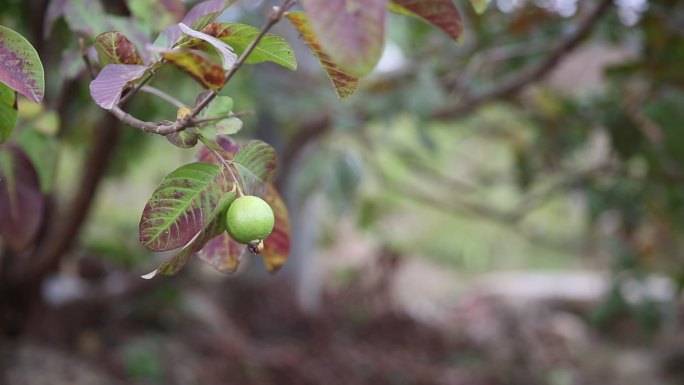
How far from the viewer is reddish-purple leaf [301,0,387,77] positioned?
33 cm

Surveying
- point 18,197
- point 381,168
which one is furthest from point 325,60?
point 381,168

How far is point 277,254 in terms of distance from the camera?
1.90 ft

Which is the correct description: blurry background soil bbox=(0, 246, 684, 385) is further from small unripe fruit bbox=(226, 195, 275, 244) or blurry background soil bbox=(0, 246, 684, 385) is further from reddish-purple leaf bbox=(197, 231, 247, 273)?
small unripe fruit bbox=(226, 195, 275, 244)

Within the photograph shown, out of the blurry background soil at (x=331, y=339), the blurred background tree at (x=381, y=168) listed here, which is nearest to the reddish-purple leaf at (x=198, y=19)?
the blurred background tree at (x=381, y=168)

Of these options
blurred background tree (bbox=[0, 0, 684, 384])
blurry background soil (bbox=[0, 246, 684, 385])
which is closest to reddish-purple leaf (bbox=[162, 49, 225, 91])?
blurred background tree (bbox=[0, 0, 684, 384])

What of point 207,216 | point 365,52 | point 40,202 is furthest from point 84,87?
point 365,52

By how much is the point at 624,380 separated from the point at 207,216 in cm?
331

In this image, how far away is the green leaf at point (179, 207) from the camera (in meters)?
0.44

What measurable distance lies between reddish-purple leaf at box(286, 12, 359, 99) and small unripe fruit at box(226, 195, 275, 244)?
0.36 feet

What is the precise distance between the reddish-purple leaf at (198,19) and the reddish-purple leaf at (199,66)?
7 centimetres

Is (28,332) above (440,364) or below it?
below

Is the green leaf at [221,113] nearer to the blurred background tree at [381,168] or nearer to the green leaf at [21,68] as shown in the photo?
the green leaf at [21,68]

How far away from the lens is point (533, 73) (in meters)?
1.49

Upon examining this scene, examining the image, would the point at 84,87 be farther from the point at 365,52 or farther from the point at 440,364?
the point at 440,364
